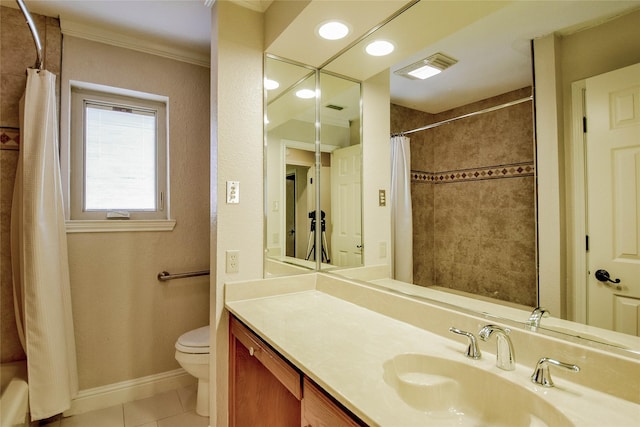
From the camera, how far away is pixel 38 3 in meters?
1.76

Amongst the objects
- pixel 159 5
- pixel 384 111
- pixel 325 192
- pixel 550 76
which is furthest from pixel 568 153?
pixel 159 5

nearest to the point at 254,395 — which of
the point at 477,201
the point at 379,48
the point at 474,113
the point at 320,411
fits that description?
the point at 320,411

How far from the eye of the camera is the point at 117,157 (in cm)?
221

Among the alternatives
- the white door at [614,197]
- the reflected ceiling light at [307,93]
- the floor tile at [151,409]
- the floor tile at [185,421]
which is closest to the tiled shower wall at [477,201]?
the white door at [614,197]

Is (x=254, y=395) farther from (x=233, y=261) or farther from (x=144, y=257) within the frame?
(x=144, y=257)

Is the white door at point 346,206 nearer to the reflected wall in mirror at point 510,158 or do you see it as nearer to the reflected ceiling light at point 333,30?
the reflected wall in mirror at point 510,158

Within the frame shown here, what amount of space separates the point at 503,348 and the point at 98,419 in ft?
7.53

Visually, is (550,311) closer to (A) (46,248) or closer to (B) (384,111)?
(B) (384,111)

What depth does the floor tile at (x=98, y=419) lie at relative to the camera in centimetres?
186

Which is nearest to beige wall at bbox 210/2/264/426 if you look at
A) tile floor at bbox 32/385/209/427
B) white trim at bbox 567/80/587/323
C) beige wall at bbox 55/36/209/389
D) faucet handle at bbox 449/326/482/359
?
tile floor at bbox 32/385/209/427

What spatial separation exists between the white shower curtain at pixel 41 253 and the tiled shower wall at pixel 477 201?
1.90m

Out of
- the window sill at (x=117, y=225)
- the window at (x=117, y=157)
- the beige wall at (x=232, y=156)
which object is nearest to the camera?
the beige wall at (x=232, y=156)

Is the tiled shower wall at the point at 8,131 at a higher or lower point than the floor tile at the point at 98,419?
higher

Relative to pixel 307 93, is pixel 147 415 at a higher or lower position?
lower
